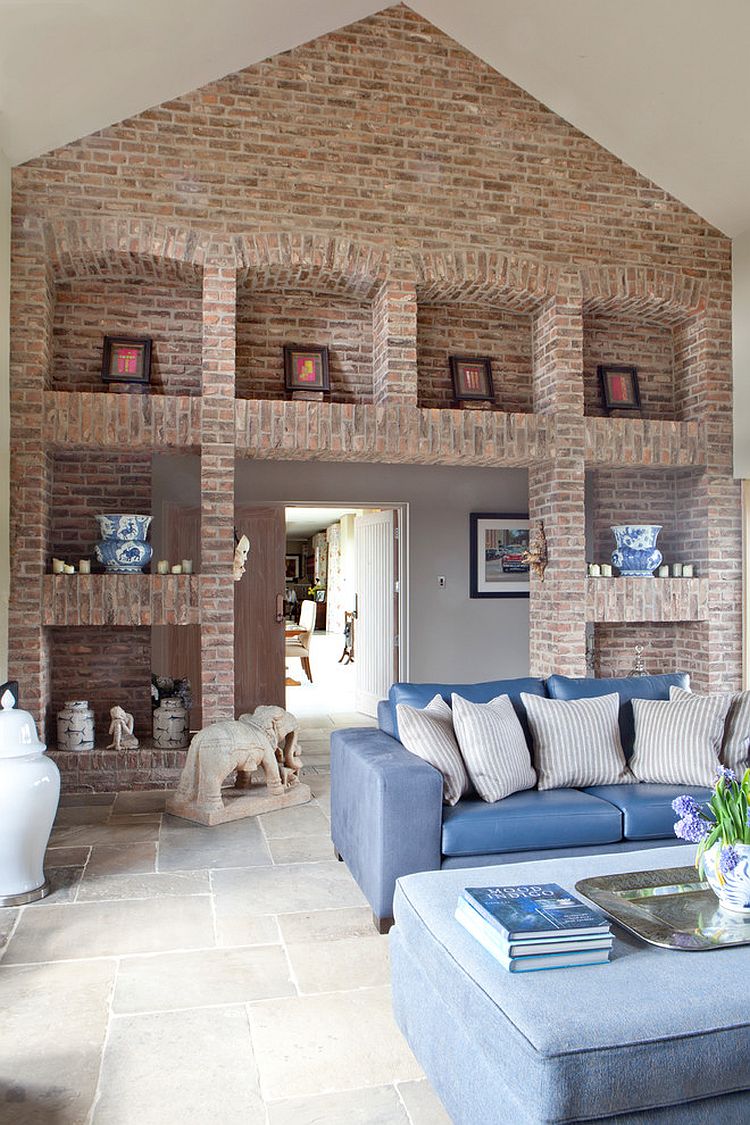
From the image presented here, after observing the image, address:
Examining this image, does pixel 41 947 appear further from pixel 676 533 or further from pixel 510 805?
pixel 676 533

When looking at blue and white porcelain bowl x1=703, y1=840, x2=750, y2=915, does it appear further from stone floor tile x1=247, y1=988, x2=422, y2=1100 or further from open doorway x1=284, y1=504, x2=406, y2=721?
open doorway x1=284, y1=504, x2=406, y2=721

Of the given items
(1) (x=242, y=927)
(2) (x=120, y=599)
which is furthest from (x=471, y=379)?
(1) (x=242, y=927)

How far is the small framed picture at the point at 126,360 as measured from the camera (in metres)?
6.41

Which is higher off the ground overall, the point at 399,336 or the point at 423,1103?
the point at 399,336

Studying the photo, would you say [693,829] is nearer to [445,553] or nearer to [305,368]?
[305,368]

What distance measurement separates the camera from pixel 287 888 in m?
4.03

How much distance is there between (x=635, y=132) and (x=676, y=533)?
3.19 m

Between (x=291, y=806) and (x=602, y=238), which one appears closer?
(x=291, y=806)

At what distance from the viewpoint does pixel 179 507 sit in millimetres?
7113

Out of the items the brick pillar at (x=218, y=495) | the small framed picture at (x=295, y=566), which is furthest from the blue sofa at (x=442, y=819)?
the small framed picture at (x=295, y=566)

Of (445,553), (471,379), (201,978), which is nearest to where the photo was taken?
(201,978)

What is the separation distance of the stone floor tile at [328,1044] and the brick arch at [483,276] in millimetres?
4989

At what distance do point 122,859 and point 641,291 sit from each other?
5.50 meters

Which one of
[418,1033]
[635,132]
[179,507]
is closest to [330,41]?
[635,132]
